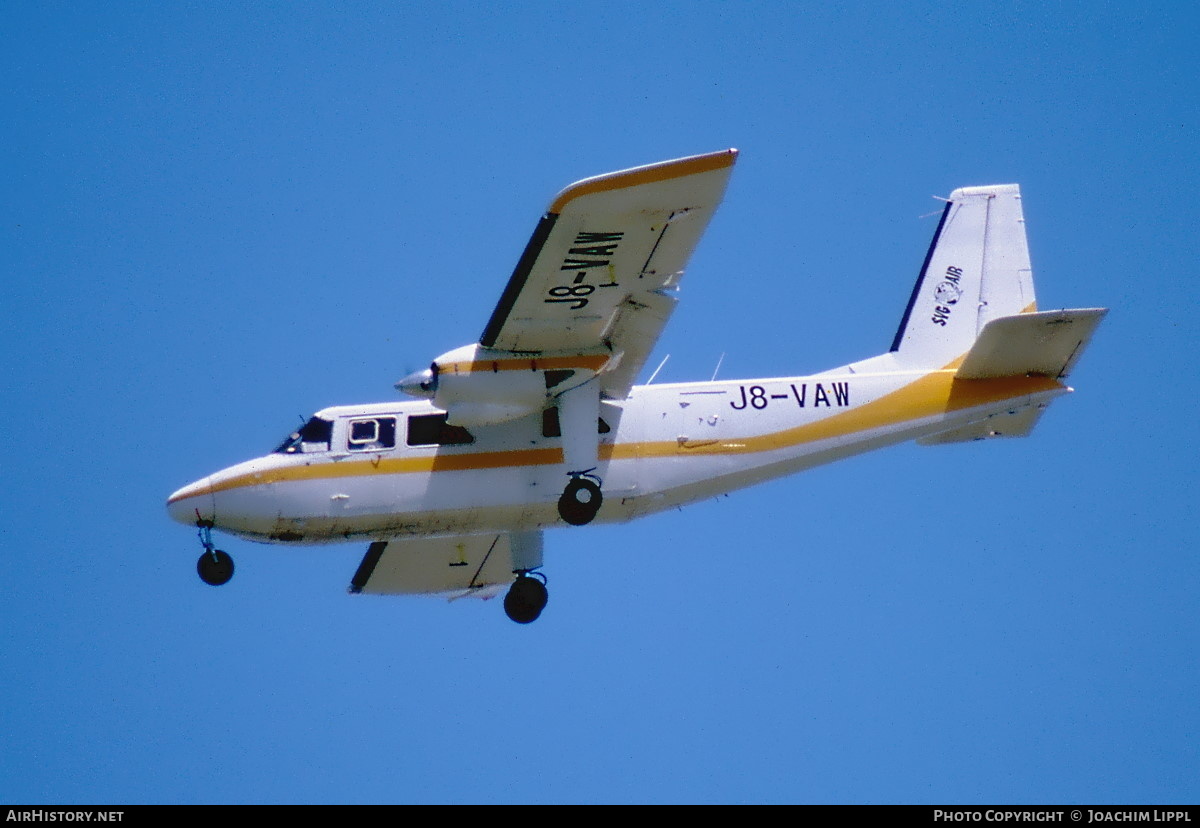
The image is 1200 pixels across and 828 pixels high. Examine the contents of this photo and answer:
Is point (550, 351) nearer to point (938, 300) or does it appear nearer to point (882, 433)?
point (882, 433)

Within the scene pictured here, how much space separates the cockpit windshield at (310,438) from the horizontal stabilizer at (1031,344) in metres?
9.08

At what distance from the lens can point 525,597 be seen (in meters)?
24.6

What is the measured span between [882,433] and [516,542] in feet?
18.8

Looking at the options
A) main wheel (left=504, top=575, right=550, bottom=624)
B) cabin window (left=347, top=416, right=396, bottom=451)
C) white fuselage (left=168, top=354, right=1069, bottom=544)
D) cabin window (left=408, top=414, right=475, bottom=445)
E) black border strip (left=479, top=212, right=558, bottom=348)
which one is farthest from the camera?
main wheel (left=504, top=575, right=550, bottom=624)

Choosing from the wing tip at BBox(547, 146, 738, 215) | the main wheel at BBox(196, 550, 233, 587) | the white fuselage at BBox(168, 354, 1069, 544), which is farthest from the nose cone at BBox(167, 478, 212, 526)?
the wing tip at BBox(547, 146, 738, 215)

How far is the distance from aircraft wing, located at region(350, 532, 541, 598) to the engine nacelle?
4.19 meters

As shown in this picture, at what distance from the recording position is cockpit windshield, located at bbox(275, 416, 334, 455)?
22797 millimetres

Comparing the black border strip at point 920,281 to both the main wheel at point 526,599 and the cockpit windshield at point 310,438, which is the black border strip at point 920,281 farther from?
the cockpit windshield at point 310,438

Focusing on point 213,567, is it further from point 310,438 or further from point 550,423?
point 550,423

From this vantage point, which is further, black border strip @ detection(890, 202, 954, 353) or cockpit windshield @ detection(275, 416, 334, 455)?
black border strip @ detection(890, 202, 954, 353)

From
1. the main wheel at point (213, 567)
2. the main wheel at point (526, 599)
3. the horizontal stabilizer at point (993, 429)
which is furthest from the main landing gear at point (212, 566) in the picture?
the horizontal stabilizer at point (993, 429)

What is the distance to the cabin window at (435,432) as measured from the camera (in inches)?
891

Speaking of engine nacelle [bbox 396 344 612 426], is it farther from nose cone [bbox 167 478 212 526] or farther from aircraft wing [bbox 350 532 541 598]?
aircraft wing [bbox 350 532 541 598]
